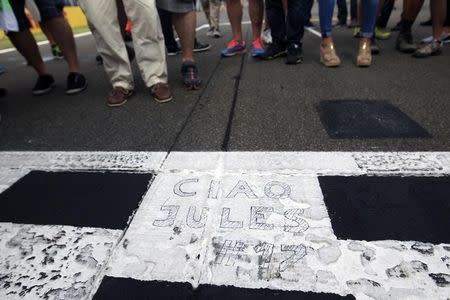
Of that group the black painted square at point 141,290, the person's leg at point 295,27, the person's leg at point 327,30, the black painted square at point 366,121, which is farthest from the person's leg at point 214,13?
the black painted square at point 141,290

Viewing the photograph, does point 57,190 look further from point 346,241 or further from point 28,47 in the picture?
point 28,47

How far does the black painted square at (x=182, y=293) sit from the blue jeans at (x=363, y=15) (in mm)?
2564

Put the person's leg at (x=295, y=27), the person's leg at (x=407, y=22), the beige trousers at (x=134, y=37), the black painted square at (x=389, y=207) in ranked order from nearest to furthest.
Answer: the black painted square at (x=389, y=207) → the beige trousers at (x=134, y=37) → the person's leg at (x=295, y=27) → the person's leg at (x=407, y=22)

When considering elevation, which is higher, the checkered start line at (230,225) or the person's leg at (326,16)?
the person's leg at (326,16)

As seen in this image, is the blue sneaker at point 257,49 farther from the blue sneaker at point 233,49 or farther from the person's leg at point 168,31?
the person's leg at point 168,31

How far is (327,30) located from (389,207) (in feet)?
7.14

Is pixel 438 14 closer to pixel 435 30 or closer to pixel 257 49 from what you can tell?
pixel 435 30

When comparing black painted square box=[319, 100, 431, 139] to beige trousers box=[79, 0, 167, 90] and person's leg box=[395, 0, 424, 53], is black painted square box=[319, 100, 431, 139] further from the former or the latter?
person's leg box=[395, 0, 424, 53]

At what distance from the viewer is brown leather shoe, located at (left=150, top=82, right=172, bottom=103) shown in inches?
90.7

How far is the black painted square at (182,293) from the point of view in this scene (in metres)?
0.83

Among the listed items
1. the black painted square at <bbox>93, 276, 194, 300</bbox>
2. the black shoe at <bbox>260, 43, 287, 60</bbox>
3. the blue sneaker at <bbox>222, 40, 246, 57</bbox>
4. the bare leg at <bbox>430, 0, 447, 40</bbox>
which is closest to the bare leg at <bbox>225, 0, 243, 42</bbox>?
the blue sneaker at <bbox>222, 40, 246, 57</bbox>

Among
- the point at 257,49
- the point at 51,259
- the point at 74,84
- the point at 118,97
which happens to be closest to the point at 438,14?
the point at 257,49

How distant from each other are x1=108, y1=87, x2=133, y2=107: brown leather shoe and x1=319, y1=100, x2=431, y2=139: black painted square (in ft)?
4.56

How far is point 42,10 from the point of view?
2.53 metres
